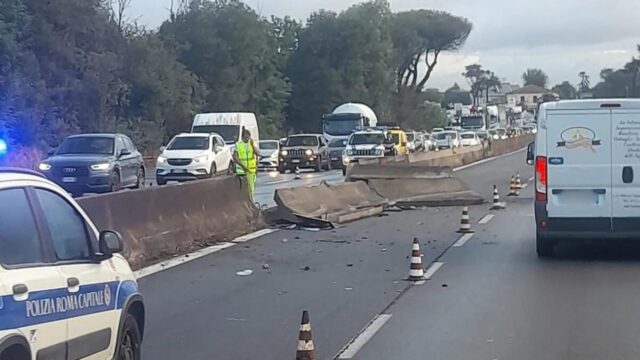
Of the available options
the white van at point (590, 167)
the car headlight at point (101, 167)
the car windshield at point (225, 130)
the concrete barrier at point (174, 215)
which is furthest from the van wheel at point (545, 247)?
the car windshield at point (225, 130)

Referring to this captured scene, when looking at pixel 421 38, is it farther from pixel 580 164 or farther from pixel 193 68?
pixel 580 164

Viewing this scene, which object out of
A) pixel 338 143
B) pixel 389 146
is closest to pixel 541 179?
pixel 389 146

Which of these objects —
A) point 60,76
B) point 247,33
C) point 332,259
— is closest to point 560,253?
point 332,259

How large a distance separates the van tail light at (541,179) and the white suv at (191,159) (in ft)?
64.7

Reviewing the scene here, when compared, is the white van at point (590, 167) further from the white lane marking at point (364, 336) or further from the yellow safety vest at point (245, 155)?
the yellow safety vest at point (245, 155)

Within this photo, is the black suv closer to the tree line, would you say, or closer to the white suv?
the tree line

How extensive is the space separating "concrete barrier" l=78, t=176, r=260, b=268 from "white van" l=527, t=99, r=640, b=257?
5415mm

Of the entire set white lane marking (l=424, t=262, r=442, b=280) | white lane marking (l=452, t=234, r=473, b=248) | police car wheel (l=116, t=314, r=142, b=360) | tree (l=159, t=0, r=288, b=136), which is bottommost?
white lane marking (l=452, t=234, r=473, b=248)

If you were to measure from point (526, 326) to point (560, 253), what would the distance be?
6.07 m

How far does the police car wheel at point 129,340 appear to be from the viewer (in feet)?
23.8

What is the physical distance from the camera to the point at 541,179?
14.6 metres

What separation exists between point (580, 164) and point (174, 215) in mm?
6007

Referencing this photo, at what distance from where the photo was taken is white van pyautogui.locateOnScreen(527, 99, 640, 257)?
14.4 meters

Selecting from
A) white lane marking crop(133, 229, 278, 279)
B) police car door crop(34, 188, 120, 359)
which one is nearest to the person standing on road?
white lane marking crop(133, 229, 278, 279)
